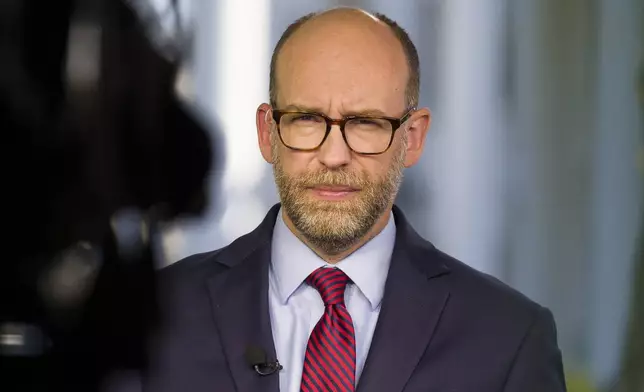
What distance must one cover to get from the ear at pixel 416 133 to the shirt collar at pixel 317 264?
13 cm

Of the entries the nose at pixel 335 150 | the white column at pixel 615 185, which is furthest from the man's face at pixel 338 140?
the white column at pixel 615 185

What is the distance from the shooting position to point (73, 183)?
3.83 feet

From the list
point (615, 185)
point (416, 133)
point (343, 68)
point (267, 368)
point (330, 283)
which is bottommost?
point (267, 368)

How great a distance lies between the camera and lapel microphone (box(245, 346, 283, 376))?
4.74 ft

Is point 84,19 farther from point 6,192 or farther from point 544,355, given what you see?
point 544,355

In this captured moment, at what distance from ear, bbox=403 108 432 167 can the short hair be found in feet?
0.08

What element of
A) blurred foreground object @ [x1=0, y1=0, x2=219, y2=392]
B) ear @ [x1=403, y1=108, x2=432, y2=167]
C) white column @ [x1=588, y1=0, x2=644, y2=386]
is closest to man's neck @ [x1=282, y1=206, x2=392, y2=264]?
ear @ [x1=403, y1=108, x2=432, y2=167]

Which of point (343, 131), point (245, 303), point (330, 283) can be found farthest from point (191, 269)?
point (343, 131)

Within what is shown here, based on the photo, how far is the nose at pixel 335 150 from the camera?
4.76 feet

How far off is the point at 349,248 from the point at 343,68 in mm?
283

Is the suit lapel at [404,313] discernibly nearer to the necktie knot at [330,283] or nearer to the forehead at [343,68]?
the necktie knot at [330,283]

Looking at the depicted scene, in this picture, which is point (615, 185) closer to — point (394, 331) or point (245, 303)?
point (394, 331)

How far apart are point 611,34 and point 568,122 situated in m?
0.18

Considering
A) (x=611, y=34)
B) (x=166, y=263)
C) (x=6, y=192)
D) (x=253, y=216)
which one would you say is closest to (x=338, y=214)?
(x=253, y=216)
